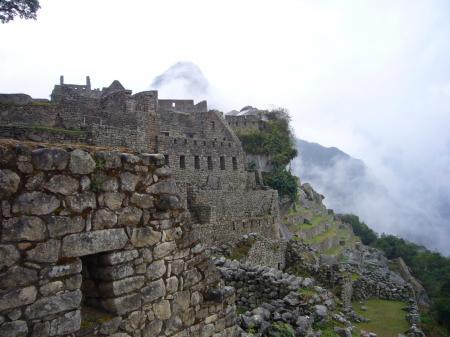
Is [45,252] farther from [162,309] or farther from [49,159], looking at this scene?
[162,309]

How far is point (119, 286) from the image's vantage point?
3.99 metres

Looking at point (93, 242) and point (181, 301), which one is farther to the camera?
point (181, 301)

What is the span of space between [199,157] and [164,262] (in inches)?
751

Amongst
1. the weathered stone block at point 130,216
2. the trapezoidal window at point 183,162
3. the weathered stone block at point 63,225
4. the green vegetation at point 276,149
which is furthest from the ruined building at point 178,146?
the weathered stone block at point 63,225

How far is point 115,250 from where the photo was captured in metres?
3.99

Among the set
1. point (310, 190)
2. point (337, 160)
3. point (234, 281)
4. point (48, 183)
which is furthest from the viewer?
point (337, 160)

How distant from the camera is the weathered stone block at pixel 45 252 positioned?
327cm

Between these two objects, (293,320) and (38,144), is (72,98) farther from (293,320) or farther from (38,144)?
(38,144)

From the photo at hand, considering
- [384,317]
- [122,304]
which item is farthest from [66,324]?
[384,317]

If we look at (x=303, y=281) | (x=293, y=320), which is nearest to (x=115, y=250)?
(x=293, y=320)

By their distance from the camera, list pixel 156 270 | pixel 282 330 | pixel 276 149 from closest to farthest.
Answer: pixel 156 270, pixel 282 330, pixel 276 149

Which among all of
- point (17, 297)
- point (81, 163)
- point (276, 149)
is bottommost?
point (17, 297)

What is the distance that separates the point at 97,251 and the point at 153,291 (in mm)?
908

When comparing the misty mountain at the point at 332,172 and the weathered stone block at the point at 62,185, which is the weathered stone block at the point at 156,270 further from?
the misty mountain at the point at 332,172
